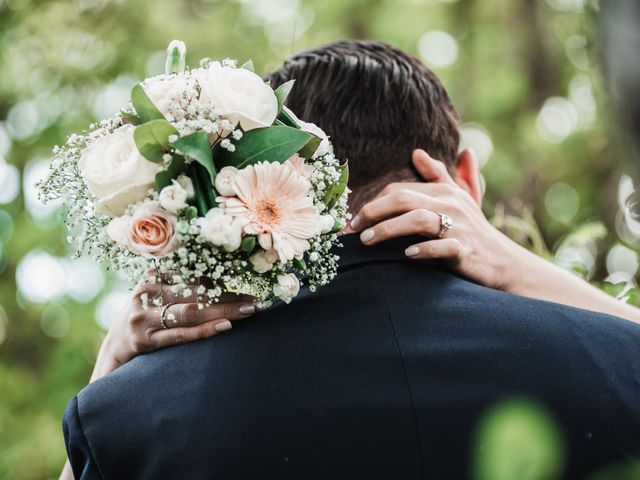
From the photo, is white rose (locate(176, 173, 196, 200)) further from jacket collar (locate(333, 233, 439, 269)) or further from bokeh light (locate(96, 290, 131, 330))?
bokeh light (locate(96, 290, 131, 330))

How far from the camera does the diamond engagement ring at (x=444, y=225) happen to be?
6.64 feet

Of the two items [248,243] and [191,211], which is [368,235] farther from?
[191,211]

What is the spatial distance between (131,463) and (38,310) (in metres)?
6.61

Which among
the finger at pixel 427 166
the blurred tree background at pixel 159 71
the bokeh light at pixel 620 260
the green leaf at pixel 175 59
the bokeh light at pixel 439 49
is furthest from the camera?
the bokeh light at pixel 439 49

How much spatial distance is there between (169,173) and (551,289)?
1.29 meters

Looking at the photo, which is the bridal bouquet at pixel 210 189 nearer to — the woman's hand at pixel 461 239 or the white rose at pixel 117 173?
the white rose at pixel 117 173

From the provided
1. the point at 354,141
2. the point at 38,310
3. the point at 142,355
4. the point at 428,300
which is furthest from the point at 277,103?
Answer: the point at 38,310

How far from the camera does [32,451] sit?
681 cm

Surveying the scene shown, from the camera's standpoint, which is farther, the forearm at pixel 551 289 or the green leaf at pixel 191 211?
the forearm at pixel 551 289

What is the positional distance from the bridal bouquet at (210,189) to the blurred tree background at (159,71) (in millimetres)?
4421

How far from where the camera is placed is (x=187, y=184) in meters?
1.64

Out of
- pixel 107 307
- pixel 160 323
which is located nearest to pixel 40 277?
pixel 107 307

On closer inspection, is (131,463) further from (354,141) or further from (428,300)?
(354,141)

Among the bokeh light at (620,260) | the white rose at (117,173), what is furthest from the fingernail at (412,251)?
the bokeh light at (620,260)
